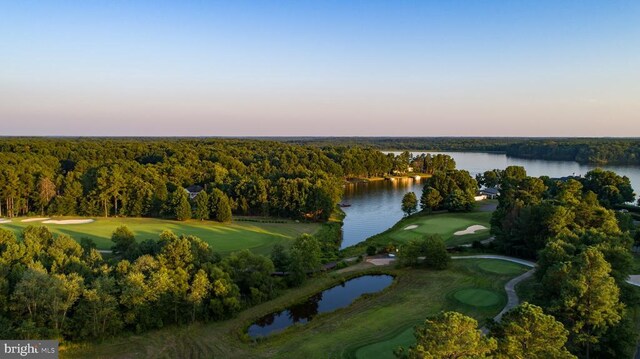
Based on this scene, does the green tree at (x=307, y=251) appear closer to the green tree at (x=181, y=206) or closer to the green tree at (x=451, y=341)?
the green tree at (x=451, y=341)

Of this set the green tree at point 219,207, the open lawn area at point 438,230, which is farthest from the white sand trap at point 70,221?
the open lawn area at point 438,230

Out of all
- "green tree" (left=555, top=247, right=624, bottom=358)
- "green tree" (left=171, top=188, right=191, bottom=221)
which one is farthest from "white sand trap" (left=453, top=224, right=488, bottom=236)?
"green tree" (left=171, top=188, right=191, bottom=221)

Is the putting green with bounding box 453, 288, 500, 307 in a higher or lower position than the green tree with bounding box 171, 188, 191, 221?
lower

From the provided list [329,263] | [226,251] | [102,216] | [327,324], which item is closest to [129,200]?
[102,216]

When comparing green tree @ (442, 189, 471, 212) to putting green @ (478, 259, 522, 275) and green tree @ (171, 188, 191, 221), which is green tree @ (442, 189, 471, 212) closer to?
putting green @ (478, 259, 522, 275)

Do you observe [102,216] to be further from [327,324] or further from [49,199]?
[327,324]

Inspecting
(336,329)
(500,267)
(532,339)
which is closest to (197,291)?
(336,329)
